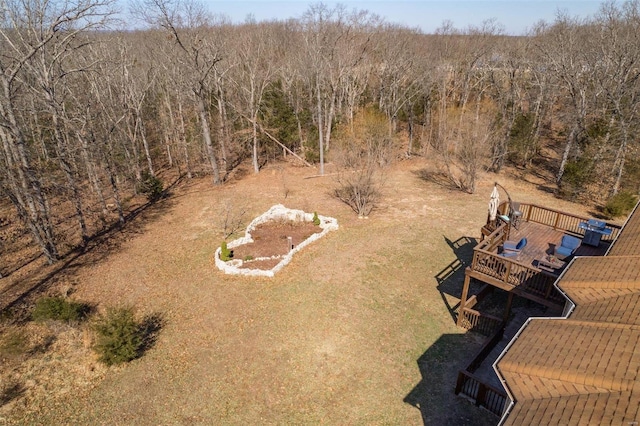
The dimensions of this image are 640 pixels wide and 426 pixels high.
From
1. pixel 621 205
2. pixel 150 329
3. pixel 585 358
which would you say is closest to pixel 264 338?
pixel 150 329

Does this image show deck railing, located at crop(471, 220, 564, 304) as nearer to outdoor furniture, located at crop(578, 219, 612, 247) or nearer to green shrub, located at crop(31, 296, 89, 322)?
outdoor furniture, located at crop(578, 219, 612, 247)

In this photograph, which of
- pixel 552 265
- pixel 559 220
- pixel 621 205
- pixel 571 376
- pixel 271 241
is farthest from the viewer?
pixel 621 205

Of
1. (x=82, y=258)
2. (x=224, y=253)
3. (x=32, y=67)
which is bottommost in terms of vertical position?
(x=82, y=258)

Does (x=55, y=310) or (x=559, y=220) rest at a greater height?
(x=559, y=220)

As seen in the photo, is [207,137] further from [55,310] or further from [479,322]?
[479,322]

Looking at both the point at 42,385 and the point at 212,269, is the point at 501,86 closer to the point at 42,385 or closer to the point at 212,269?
the point at 212,269

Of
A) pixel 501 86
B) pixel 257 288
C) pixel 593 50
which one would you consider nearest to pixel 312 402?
pixel 257 288
